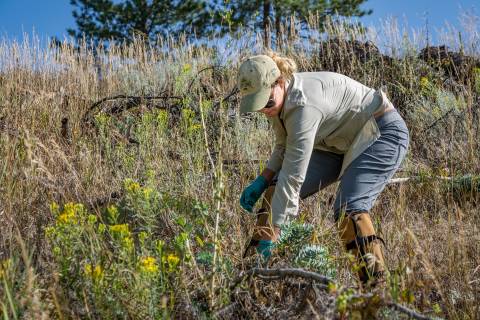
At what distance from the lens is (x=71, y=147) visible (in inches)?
167

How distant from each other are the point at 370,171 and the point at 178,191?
4.01 feet

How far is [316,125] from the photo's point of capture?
2324mm

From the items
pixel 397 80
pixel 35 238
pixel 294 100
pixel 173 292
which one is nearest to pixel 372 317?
pixel 173 292

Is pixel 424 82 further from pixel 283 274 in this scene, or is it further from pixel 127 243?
pixel 127 243

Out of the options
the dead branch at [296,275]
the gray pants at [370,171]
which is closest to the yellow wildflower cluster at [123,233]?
the dead branch at [296,275]

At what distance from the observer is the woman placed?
226 cm

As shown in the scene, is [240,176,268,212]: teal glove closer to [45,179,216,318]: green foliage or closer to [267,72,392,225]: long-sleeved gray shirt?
[267,72,392,225]: long-sleeved gray shirt

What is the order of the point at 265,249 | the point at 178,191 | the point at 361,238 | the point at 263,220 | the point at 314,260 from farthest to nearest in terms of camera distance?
the point at 178,191
the point at 263,220
the point at 361,238
the point at 265,249
the point at 314,260

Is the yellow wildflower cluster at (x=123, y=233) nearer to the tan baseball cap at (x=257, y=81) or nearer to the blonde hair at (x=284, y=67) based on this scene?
the tan baseball cap at (x=257, y=81)

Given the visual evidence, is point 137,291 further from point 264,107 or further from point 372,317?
point 264,107

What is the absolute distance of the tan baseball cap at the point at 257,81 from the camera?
226 centimetres

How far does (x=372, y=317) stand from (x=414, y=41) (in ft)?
18.5

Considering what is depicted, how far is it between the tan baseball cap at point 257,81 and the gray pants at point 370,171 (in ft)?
2.00

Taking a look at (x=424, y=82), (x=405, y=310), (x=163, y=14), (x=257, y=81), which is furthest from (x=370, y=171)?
(x=163, y=14)
